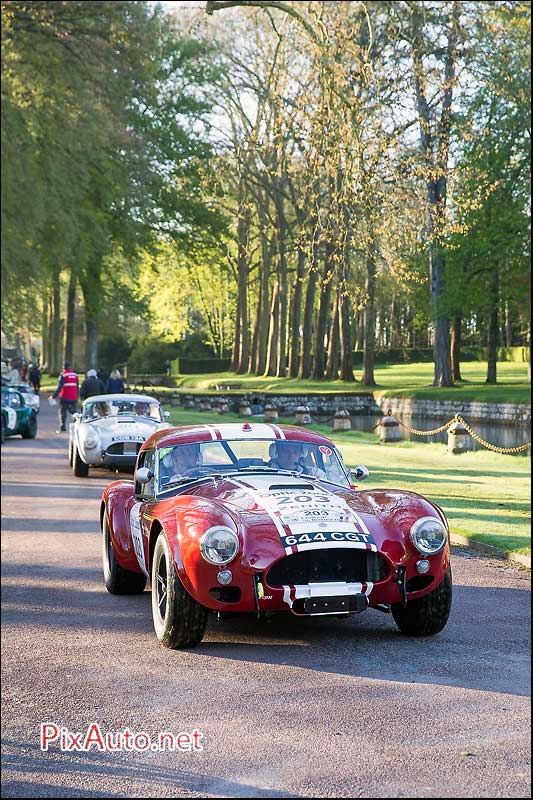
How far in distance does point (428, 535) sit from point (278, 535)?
76cm

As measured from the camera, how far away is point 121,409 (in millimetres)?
15734

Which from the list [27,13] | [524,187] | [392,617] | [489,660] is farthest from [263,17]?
[524,187]

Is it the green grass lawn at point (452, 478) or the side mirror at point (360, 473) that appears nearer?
the side mirror at point (360, 473)

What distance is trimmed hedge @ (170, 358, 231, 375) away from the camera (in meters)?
82.9

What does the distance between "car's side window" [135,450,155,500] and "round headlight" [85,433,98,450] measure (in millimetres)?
9164

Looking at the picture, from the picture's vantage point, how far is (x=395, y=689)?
443cm

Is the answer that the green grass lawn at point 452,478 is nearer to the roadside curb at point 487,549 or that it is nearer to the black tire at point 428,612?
the black tire at point 428,612

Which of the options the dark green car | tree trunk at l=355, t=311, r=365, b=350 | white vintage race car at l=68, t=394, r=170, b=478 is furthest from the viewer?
the dark green car

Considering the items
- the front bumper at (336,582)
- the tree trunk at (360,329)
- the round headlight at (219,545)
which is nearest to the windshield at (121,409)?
the round headlight at (219,545)

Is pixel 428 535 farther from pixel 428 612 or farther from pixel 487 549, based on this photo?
pixel 487 549

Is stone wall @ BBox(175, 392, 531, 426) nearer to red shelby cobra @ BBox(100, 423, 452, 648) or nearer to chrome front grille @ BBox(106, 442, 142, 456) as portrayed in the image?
red shelby cobra @ BBox(100, 423, 452, 648)

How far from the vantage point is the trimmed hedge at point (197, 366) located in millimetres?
82875

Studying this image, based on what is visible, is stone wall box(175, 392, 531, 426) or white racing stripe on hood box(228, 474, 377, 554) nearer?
white racing stripe on hood box(228, 474, 377, 554)

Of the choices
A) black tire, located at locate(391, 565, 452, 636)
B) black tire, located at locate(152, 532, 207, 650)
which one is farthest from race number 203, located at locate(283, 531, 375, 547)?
black tire, located at locate(152, 532, 207, 650)
